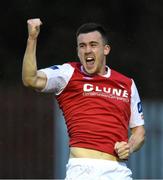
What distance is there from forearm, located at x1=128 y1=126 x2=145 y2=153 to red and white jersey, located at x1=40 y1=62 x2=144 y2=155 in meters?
0.07

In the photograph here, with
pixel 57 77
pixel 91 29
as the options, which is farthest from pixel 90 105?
pixel 91 29

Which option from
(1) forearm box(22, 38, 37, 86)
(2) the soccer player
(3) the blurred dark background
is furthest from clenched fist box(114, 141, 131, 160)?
(3) the blurred dark background

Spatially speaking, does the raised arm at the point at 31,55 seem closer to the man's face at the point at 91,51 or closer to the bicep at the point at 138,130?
the man's face at the point at 91,51

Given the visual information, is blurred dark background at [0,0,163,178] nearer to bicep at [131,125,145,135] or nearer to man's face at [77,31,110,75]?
bicep at [131,125,145,135]

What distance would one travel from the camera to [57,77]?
6.60 meters

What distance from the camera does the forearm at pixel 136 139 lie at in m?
6.76

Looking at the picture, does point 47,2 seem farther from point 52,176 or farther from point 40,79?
point 40,79

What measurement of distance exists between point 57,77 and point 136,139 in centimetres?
77

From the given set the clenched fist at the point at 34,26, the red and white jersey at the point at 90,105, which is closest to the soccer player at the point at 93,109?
the red and white jersey at the point at 90,105

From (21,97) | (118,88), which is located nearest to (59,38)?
(21,97)

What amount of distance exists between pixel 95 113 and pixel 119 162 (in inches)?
15.4

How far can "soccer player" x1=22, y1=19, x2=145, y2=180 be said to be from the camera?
6586 millimetres

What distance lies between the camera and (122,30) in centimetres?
1769

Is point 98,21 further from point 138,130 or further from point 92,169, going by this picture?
point 92,169
